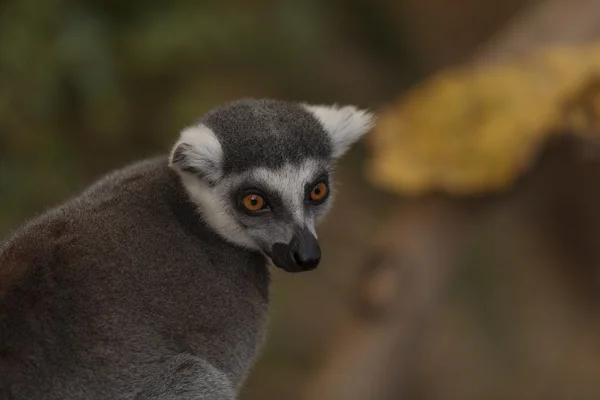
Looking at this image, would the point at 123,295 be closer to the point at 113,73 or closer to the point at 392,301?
the point at 392,301

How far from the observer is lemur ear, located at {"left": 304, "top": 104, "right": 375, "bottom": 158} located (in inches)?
136

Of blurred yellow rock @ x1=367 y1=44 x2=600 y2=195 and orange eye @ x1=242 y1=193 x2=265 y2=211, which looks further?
blurred yellow rock @ x1=367 y1=44 x2=600 y2=195

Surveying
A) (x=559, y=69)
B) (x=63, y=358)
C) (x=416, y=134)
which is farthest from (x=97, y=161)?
(x=63, y=358)

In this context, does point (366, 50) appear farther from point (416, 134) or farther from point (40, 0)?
point (40, 0)

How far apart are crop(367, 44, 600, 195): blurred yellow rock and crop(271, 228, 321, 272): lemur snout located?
2.24 metres

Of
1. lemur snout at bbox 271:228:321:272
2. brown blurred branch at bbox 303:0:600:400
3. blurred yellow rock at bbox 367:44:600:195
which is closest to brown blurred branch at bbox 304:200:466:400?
brown blurred branch at bbox 303:0:600:400

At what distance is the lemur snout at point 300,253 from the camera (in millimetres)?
3090

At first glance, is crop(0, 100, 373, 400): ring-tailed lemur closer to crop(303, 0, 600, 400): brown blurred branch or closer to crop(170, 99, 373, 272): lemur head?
crop(170, 99, 373, 272): lemur head

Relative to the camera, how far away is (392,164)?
535 centimetres

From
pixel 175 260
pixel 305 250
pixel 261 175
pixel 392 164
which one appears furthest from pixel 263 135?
pixel 392 164

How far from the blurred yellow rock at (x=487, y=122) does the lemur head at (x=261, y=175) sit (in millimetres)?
2057

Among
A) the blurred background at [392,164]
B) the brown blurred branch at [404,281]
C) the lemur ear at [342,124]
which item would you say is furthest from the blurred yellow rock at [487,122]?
the lemur ear at [342,124]

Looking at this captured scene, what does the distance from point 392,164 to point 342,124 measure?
190cm

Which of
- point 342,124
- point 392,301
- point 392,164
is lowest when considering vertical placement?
point 342,124
